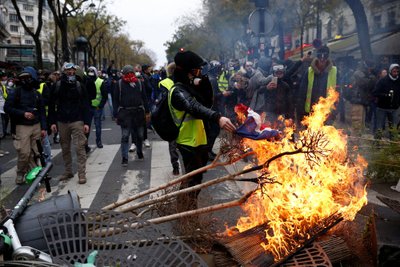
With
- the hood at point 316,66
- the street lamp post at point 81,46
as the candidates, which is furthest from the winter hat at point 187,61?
the street lamp post at point 81,46

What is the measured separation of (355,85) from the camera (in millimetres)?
12508

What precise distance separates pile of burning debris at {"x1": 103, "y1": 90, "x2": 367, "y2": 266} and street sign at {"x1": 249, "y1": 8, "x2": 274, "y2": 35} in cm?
668

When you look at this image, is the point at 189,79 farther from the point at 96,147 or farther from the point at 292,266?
the point at 96,147

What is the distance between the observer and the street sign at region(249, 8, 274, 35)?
9.88 meters

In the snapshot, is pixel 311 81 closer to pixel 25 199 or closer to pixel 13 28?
pixel 25 199

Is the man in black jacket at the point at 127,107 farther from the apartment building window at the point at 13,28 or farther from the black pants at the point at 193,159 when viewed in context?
the apartment building window at the point at 13,28

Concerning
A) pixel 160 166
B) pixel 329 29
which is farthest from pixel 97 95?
pixel 329 29

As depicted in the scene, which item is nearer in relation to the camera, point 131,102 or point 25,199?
point 25,199

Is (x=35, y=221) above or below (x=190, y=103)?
below

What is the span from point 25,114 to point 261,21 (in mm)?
5968

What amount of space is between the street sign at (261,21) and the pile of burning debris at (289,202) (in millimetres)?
6679

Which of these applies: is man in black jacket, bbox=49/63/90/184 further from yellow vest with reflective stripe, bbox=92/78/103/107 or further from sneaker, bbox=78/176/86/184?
yellow vest with reflective stripe, bbox=92/78/103/107

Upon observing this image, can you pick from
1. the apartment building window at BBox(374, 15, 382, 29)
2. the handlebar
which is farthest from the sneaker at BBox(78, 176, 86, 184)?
the apartment building window at BBox(374, 15, 382, 29)

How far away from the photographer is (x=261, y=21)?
998 cm
